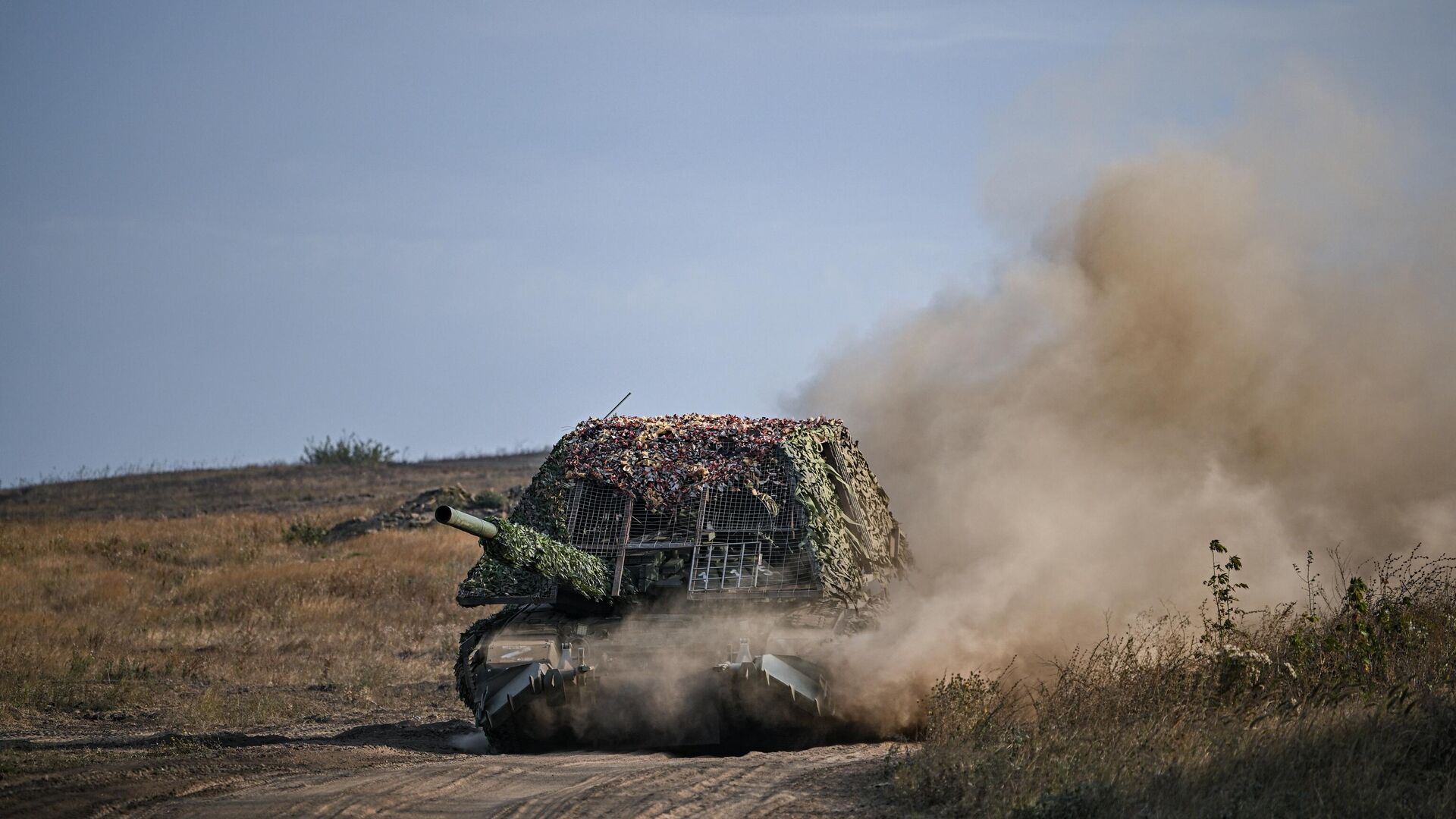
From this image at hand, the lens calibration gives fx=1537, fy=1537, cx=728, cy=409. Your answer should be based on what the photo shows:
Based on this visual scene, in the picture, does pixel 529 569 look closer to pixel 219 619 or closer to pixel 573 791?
pixel 573 791

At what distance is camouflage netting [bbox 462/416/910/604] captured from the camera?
47.7ft

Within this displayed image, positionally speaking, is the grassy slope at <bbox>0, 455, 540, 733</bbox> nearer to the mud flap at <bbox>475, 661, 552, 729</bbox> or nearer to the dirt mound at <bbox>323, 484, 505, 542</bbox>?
the dirt mound at <bbox>323, 484, 505, 542</bbox>

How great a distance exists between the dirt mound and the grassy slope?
98cm

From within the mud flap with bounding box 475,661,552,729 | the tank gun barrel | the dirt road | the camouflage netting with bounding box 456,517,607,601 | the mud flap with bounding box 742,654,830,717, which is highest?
the tank gun barrel

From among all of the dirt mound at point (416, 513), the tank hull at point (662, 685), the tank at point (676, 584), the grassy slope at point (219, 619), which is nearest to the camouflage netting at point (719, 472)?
the tank at point (676, 584)

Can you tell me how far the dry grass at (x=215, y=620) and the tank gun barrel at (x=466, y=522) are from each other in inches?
181

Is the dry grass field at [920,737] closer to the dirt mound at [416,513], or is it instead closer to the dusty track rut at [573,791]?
the dusty track rut at [573,791]

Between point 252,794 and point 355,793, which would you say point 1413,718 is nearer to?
point 355,793

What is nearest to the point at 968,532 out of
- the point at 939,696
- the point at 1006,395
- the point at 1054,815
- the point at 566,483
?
the point at 1006,395

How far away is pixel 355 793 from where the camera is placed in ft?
32.7

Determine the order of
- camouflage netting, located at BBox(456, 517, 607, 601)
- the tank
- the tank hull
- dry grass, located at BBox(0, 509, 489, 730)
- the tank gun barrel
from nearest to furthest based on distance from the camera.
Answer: the tank gun barrel < the tank hull < the tank < camouflage netting, located at BBox(456, 517, 607, 601) < dry grass, located at BBox(0, 509, 489, 730)

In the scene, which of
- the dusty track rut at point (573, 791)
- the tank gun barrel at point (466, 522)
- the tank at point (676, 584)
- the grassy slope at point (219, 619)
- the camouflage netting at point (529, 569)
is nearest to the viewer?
the dusty track rut at point (573, 791)

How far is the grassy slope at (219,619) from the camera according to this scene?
58.0ft

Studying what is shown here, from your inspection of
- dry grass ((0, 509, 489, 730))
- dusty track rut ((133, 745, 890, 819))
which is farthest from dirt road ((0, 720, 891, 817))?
dry grass ((0, 509, 489, 730))
